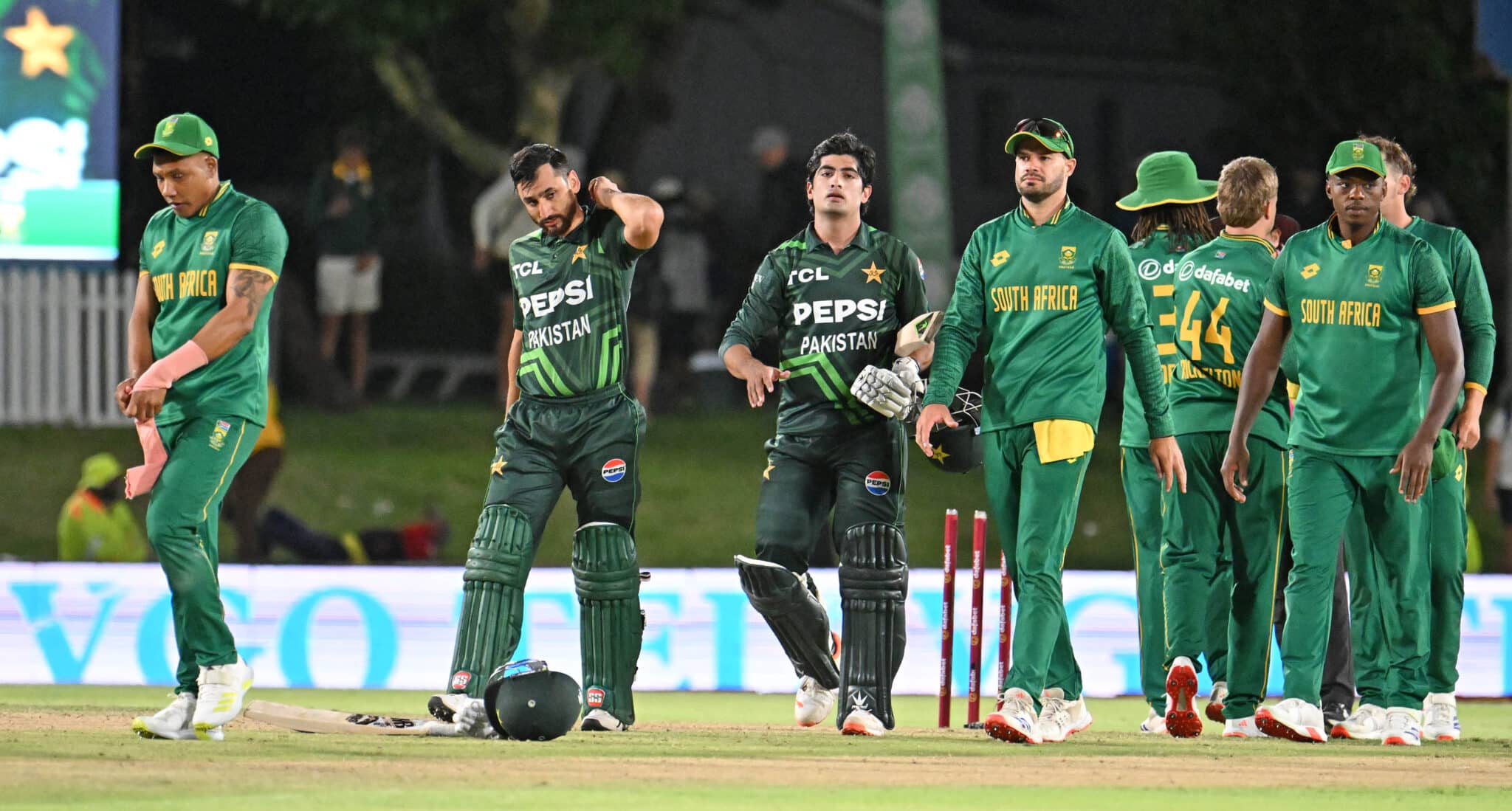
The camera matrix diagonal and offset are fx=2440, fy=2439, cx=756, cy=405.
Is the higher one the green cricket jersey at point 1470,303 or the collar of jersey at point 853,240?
the collar of jersey at point 853,240

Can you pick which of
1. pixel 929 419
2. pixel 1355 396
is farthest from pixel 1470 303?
pixel 929 419

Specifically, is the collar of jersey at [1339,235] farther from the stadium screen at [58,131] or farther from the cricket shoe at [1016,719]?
the stadium screen at [58,131]

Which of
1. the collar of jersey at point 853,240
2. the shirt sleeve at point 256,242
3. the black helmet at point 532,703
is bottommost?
the black helmet at point 532,703

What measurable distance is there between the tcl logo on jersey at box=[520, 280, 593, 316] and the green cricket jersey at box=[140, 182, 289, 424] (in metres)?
1.01

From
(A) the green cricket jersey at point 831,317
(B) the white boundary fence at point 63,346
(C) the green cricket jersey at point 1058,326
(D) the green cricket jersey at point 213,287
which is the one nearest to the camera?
(D) the green cricket jersey at point 213,287

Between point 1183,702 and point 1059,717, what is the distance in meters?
0.71

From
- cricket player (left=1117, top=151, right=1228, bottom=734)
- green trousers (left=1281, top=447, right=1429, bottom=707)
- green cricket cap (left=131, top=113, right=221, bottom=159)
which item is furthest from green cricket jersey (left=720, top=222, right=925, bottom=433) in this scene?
green cricket cap (left=131, top=113, right=221, bottom=159)

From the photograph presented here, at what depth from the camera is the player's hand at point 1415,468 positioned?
880cm

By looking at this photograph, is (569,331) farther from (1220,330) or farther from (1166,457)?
(1220,330)

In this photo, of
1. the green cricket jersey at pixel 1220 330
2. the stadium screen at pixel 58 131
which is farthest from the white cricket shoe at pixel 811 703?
the stadium screen at pixel 58 131

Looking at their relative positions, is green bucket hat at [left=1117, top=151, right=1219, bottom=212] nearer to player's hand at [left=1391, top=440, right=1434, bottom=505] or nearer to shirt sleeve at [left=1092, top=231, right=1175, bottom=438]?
shirt sleeve at [left=1092, top=231, right=1175, bottom=438]

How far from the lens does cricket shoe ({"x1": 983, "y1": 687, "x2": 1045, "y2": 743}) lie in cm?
854

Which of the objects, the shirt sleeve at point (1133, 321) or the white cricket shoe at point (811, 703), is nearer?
the shirt sleeve at point (1133, 321)

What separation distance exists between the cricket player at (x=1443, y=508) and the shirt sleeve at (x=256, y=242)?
4125mm
